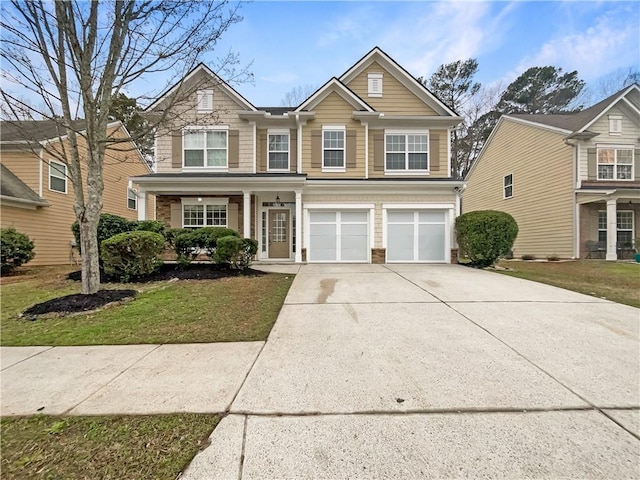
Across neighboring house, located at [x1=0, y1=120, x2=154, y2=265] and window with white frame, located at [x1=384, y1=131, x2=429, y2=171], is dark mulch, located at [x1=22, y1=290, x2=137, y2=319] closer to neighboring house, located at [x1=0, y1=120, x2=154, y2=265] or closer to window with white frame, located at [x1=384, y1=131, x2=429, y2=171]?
neighboring house, located at [x1=0, y1=120, x2=154, y2=265]

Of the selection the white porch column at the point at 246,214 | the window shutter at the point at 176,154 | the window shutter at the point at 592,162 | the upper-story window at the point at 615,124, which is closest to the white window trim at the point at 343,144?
the white porch column at the point at 246,214

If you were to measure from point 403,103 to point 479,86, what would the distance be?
1652cm

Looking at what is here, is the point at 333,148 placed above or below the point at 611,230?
above

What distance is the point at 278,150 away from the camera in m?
12.8

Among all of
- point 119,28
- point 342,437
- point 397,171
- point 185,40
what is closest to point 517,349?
point 342,437

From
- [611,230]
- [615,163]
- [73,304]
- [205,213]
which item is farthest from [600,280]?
[205,213]

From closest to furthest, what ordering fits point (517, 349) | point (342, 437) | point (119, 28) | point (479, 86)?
1. point (342, 437)
2. point (517, 349)
3. point (119, 28)
4. point (479, 86)

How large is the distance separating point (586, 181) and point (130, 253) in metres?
18.5

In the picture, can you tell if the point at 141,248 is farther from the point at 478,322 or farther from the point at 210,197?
the point at 478,322

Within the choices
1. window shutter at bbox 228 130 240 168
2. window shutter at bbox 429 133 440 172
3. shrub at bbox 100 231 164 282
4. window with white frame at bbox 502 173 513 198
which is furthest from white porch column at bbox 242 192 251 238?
window with white frame at bbox 502 173 513 198

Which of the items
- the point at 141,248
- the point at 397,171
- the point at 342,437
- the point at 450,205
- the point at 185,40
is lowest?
the point at 342,437

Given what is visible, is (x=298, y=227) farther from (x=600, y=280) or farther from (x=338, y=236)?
(x=600, y=280)

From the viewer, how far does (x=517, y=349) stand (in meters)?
3.70

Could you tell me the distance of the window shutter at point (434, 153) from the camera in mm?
12727
